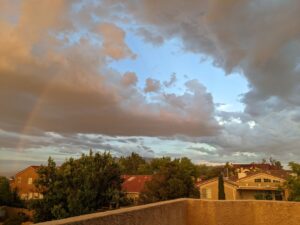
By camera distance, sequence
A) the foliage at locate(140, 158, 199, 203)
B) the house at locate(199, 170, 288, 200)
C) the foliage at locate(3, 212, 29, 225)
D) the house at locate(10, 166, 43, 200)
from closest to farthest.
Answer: the foliage at locate(3, 212, 29, 225) < the foliage at locate(140, 158, 199, 203) < the house at locate(199, 170, 288, 200) < the house at locate(10, 166, 43, 200)

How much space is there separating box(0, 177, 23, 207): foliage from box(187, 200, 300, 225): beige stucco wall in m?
32.2

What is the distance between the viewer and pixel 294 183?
22188 mm

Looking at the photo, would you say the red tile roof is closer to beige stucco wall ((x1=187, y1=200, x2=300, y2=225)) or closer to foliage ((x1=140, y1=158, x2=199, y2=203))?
foliage ((x1=140, y1=158, x2=199, y2=203))

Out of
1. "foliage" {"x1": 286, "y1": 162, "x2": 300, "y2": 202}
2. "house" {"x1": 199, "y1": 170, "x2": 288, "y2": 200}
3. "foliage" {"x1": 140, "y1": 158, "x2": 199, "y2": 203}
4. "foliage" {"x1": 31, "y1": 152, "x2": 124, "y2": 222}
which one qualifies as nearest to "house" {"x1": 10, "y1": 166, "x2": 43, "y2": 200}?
"foliage" {"x1": 140, "y1": 158, "x2": 199, "y2": 203}

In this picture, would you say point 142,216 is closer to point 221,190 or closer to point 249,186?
point 221,190

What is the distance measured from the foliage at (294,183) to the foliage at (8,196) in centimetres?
2829

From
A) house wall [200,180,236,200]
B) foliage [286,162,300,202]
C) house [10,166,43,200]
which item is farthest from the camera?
house [10,166,43,200]

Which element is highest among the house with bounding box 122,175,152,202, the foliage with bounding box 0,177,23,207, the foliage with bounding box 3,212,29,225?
the house with bounding box 122,175,152,202

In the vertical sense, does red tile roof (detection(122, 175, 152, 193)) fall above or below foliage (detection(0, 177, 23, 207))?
above

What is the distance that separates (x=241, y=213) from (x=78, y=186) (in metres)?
13.7

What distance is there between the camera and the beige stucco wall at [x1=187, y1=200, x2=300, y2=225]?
7816 mm

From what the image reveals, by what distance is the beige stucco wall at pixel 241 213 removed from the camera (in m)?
7.82

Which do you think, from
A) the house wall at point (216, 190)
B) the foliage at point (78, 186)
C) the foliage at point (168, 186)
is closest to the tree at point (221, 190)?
the house wall at point (216, 190)

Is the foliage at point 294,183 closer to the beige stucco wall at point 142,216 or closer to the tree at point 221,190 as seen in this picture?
the tree at point 221,190
